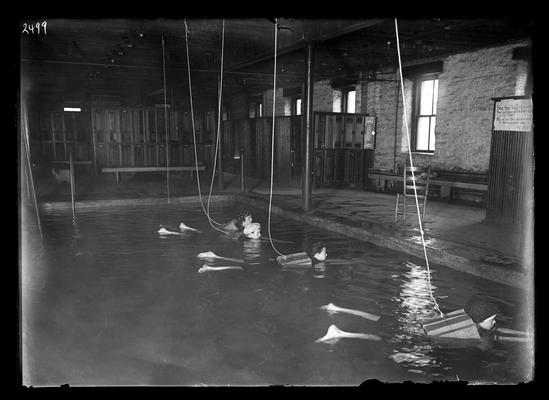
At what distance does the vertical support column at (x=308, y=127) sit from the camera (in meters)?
9.73

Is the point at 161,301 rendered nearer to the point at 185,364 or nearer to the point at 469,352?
the point at 185,364

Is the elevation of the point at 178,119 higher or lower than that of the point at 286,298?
higher

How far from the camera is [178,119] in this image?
57.1 feet

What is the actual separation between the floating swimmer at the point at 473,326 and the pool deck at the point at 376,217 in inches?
55.1

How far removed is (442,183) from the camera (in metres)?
11.5

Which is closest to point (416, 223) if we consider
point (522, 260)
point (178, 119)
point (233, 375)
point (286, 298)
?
point (522, 260)

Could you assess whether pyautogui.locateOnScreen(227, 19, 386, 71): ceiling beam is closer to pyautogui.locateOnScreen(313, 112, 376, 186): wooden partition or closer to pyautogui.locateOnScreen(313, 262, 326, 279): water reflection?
pyautogui.locateOnScreen(313, 112, 376, 186): wooden partition

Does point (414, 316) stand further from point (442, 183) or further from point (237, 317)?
point (442, 183)

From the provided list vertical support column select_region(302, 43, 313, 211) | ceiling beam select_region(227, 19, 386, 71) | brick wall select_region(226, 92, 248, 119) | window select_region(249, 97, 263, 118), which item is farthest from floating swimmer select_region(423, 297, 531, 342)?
brick wall select_region(226, 92, 248, 119)

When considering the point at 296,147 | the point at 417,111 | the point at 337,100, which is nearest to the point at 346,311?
the point at 417,111

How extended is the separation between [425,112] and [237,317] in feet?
34.1

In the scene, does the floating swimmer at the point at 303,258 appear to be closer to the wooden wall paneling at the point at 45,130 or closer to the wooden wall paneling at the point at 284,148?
the wooden wall paneling at the point at 284,148

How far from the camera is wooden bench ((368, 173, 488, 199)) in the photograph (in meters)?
10.7

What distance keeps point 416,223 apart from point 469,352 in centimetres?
480
